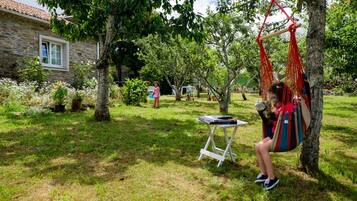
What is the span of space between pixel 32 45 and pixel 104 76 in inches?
318

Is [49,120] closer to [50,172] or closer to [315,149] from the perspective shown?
[50,172]

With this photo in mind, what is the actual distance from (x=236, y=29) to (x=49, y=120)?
8.47 metres

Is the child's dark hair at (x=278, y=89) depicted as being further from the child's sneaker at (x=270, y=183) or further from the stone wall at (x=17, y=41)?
the stone wall at (x=17, y=41)

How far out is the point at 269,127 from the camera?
14.0 feet

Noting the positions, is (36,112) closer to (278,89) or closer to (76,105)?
(76,105)

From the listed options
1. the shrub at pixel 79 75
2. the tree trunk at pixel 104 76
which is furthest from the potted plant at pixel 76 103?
the shrub at pixel 79 75

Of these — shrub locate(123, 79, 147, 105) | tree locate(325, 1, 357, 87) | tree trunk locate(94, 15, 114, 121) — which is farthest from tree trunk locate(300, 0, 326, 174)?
shrub locate(123, 79, 147, 105)

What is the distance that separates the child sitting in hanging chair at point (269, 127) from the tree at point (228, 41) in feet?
27.8

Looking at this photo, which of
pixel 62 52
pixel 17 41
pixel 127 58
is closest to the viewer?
pixel 17 41

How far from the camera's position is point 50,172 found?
4.53 meters

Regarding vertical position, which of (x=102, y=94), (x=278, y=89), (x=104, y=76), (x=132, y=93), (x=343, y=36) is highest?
(x=343, y=36)

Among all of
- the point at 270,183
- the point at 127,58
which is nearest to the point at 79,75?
the point at 127,58

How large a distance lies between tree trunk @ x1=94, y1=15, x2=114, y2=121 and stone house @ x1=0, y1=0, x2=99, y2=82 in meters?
7.22

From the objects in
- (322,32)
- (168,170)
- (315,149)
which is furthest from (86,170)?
(322,32)
